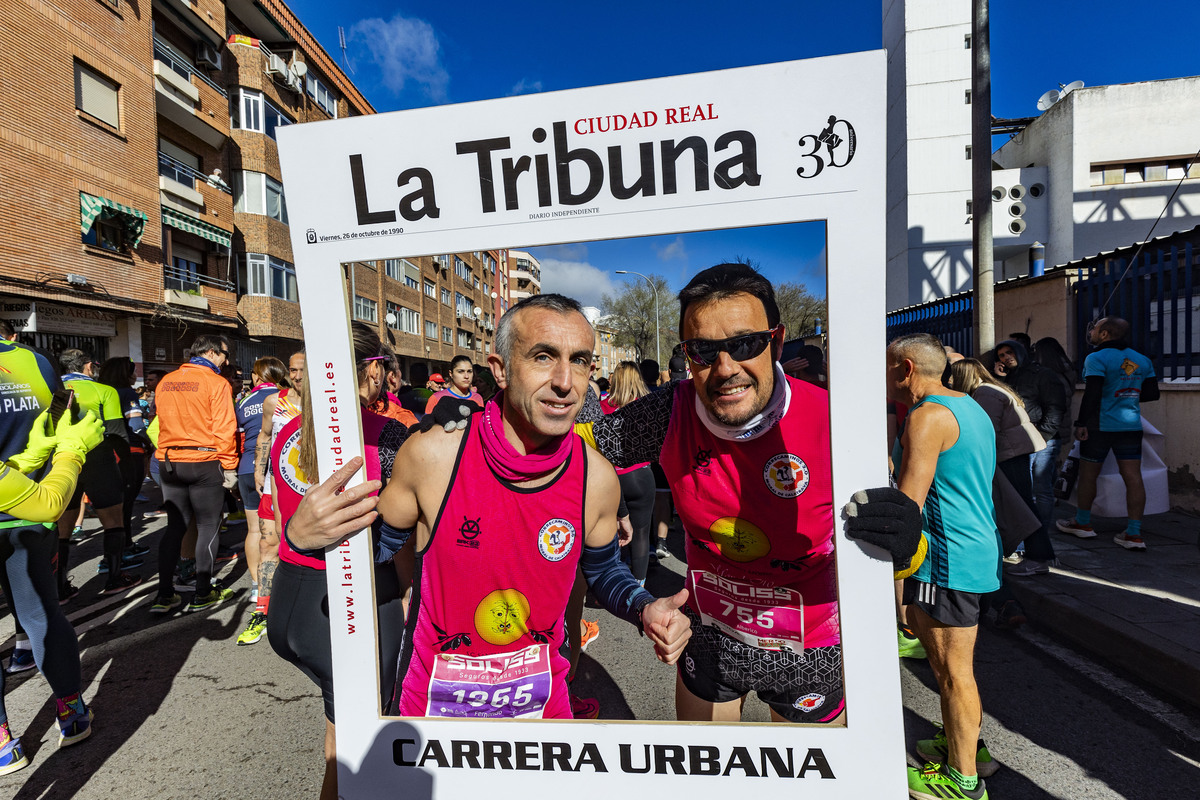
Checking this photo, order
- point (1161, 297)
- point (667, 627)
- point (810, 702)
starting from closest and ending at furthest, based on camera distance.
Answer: point (667, 627) → point (810, 702) → point (1161, 297)

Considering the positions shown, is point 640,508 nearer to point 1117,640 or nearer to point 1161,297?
point 1117,640

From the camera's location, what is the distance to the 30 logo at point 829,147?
1187 millimetres

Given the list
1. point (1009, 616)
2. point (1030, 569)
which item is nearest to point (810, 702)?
point (1009, 616)

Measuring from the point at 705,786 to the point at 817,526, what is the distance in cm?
71

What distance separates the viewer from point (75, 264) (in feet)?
44.7

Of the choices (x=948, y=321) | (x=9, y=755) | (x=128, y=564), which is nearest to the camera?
(x=9, y=755)

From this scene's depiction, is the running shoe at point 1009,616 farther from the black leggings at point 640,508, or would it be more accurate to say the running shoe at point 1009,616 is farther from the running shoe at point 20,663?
the running shoe at point 20,663

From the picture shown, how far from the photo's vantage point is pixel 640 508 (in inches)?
134

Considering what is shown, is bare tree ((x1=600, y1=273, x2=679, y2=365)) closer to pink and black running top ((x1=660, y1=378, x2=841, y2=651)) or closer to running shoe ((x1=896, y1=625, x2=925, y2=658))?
pink and black running top ((x1=660, y1=378, x2=841, y2=651))

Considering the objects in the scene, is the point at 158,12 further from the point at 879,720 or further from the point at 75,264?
the point at 879,720

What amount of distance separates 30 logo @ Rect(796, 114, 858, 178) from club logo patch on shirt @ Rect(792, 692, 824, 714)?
140cm

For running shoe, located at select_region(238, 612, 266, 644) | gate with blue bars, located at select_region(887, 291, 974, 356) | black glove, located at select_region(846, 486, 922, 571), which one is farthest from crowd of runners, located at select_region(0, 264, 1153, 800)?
gate with blue bars, located at select_region(887, 291, 974, 356)

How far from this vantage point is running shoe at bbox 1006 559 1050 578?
444 centimetres

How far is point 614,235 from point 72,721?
3600 millimetres
